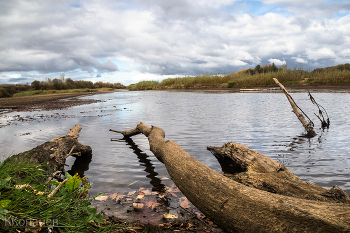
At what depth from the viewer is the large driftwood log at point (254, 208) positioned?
161cm

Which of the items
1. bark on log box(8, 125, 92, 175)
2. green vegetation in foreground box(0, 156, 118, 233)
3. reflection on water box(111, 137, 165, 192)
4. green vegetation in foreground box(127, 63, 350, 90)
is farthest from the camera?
green vegetation in foreground box(127, 63, 350, 90)

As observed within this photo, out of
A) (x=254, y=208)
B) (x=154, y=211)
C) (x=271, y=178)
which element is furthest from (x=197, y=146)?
(x=254, y=208)

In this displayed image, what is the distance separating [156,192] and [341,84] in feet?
116

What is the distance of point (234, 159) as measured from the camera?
391cm

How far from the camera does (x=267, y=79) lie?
3378 cm

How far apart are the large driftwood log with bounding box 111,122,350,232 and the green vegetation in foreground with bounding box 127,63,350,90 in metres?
34.7

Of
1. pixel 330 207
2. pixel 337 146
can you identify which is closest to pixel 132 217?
pixel 330 207

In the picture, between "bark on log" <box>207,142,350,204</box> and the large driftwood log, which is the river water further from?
the large driftwood log

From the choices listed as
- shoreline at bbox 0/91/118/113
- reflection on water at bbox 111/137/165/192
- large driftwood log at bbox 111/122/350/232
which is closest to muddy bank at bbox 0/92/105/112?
shoreline at bbox 0/91/118/113

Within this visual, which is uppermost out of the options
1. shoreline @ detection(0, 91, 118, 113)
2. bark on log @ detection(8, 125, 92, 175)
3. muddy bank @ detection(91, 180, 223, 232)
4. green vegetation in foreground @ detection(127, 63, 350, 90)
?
green vegetation in foreground @ detection(127, 63, 350, 90)

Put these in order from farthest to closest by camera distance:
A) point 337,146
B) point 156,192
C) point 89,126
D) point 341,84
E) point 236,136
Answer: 1. point 341,84
2. point 89,126
3. point 236,136
4. point 337,146
5. point 156,192

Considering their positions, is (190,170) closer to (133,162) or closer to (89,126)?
(133,162)

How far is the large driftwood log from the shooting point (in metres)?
1.61

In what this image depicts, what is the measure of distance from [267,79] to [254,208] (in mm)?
35548
